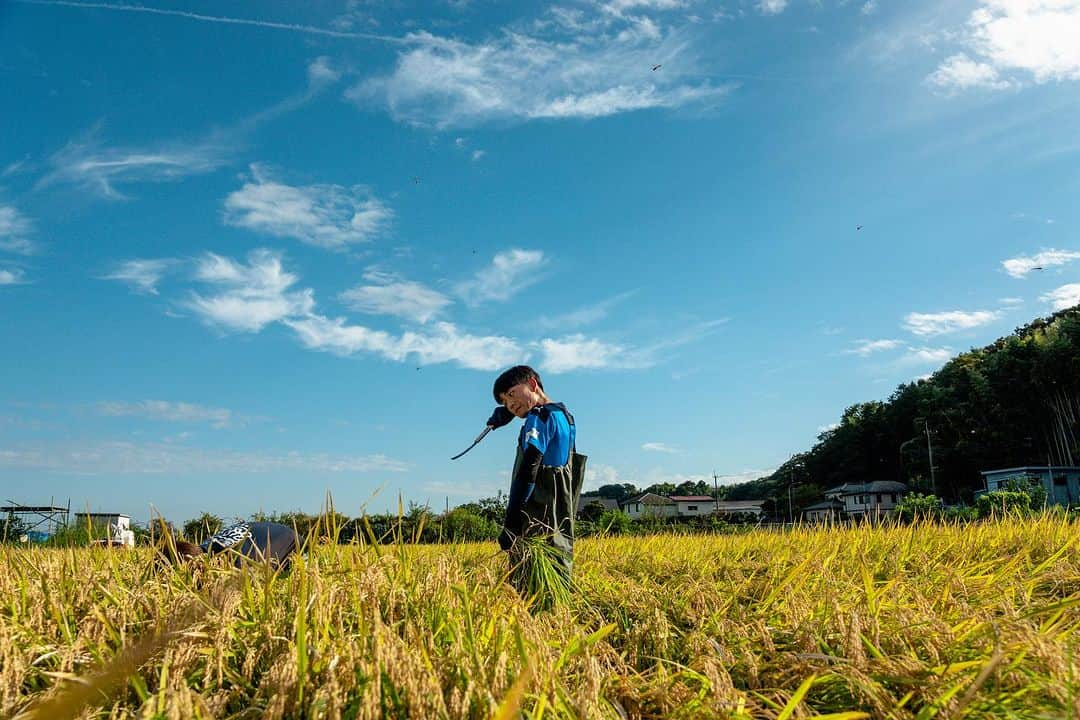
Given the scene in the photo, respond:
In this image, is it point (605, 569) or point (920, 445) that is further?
point (920, 445)

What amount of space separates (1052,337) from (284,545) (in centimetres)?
5662

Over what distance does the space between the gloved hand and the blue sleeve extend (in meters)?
0.45

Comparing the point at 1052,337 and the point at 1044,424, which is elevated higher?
the point at 1052,337

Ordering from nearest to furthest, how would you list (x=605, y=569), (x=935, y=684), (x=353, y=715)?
(x=353, y=715) < (x=935, y=684) < (x=605, y=569)

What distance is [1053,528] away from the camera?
8.82 metres

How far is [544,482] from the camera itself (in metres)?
4.37

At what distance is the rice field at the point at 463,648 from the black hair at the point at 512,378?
1022mm

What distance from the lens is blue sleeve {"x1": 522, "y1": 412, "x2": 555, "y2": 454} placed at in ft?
14.0

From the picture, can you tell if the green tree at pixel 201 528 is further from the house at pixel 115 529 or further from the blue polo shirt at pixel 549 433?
the blue polo shirt at pixel 549 433

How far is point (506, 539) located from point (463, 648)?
1.62 metres

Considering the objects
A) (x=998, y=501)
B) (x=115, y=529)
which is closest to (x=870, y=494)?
(x=998, y=501)

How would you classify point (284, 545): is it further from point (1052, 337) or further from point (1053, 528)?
point (1052, 337)

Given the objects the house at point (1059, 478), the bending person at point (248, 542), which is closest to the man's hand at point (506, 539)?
the bending person at point (248, 542)

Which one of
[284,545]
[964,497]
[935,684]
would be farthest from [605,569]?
[964,497]
